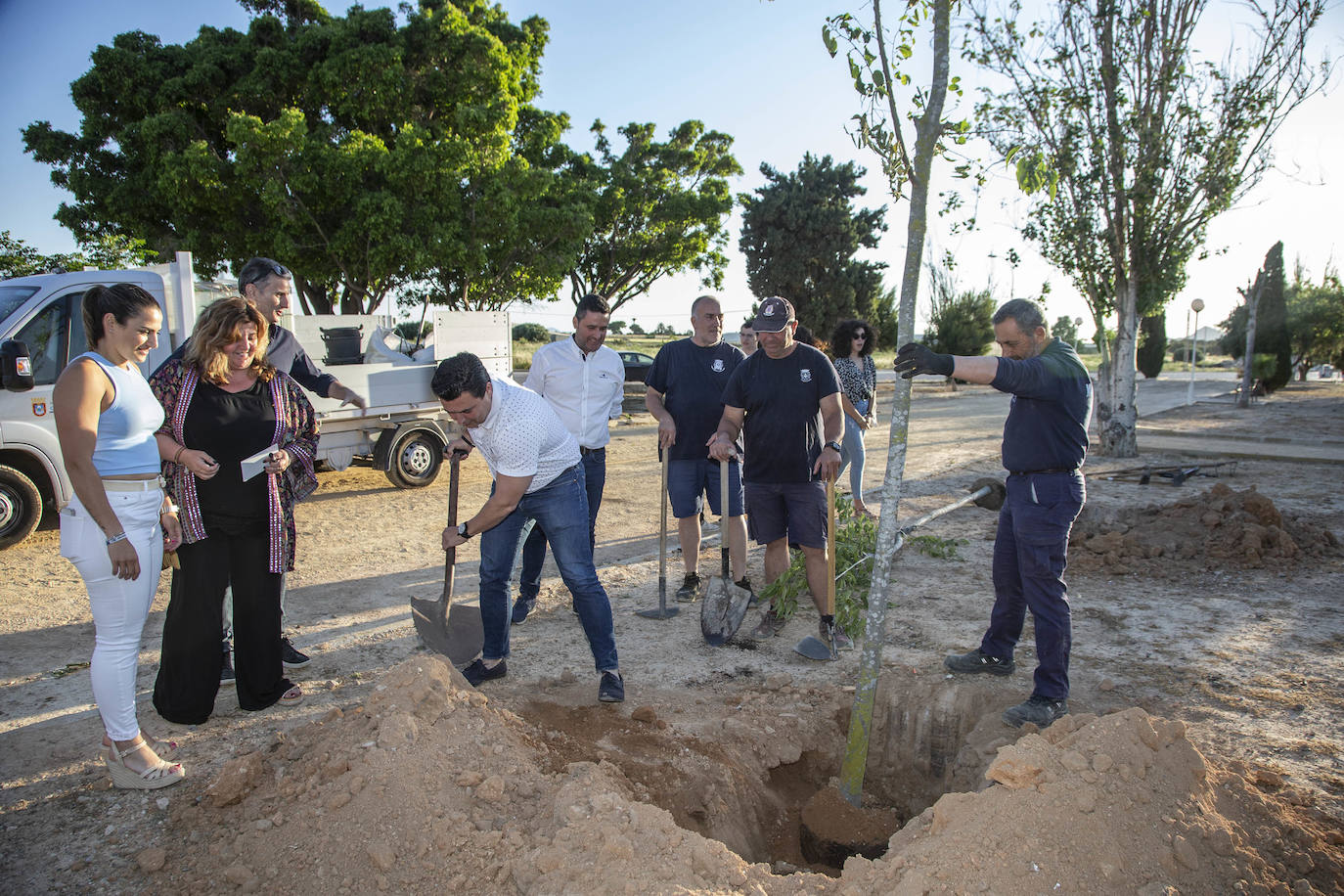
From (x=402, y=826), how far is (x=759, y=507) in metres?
2.74

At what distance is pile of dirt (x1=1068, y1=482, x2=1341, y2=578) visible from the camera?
623 cm

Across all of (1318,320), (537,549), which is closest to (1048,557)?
(537,549)

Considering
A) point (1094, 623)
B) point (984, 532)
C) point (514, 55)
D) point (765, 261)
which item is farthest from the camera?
point (765, 261)

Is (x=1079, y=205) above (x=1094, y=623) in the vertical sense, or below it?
above

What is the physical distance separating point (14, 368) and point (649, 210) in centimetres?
2097

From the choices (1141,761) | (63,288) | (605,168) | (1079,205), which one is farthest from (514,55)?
(1141,761)

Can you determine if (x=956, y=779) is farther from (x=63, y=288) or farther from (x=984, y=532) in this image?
(x=63, y=288)

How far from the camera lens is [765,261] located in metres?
33.6

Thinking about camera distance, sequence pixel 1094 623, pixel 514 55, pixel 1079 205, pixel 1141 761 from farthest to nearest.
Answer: pixel 514 55 < pixel 1079 205 < pixel 1094 623 < pixel 1141 761

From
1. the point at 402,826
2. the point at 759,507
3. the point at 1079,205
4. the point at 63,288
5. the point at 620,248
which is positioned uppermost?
the point at 620,248

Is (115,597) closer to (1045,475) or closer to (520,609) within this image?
(520,609)

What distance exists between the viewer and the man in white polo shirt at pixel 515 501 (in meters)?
3.56

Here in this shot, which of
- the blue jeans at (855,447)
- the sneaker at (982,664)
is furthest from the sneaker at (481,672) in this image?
the blue jeans at (855,447)

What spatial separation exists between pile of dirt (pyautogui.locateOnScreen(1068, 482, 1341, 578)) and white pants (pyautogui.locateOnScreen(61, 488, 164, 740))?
20.1 ft
